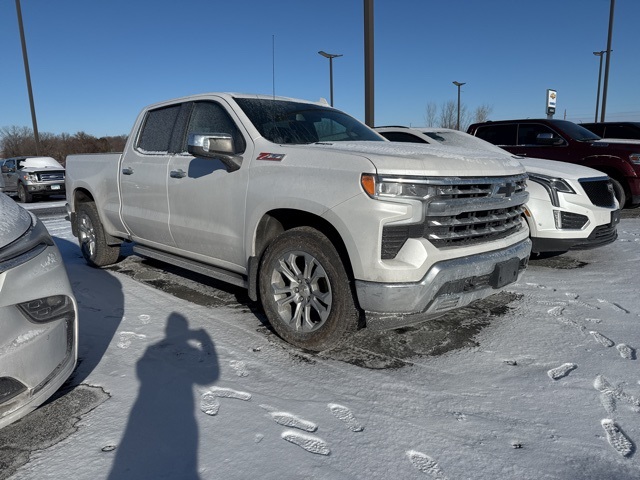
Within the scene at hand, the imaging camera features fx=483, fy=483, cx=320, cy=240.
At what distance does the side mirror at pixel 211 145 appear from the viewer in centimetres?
344

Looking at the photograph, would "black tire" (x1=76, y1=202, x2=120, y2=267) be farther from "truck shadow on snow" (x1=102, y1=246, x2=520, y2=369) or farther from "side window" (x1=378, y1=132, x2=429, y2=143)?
"side window" (x1=378, y1=132, x2=429, y2=143)

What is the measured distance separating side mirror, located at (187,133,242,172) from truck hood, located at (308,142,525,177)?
64cm

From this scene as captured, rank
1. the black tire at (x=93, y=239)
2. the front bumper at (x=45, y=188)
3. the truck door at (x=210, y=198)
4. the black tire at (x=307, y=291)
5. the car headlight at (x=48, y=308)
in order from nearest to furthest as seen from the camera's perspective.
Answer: the car headlight at (x=48, y=308), the black tire at (x=307, y=291), the truck door at (x=210, y=198), the black tire at (x=93, y=239), the front bumper at (x=45, y=188)

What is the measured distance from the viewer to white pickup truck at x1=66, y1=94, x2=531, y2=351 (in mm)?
2842

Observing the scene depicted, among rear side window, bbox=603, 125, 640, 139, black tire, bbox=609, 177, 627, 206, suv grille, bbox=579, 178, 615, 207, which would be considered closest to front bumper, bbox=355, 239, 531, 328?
suv grille, bbox=579, 178, 615, 207

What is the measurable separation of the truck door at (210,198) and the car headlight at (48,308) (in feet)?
4.80

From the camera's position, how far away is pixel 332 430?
242cm

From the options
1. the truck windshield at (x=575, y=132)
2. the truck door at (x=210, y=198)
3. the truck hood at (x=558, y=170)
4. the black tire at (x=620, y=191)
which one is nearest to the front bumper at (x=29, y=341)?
the truck door at (x=210, y=198)

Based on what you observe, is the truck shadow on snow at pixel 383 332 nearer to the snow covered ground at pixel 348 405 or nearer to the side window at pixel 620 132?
the snow covered ground at pixel 348 405

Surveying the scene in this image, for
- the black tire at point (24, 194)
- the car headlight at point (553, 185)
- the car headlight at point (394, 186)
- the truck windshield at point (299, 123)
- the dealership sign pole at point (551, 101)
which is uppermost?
the dealership sign pole at point (551, 101)

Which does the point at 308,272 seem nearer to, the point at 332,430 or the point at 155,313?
the point at 332,430

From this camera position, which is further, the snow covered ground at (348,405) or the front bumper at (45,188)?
the front bumper at (45,188)

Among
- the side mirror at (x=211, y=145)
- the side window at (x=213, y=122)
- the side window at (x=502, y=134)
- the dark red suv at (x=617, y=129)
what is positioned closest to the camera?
the side mirror at (x=211, y=145)

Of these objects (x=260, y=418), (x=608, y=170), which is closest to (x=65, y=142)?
(x=608, y=170)
